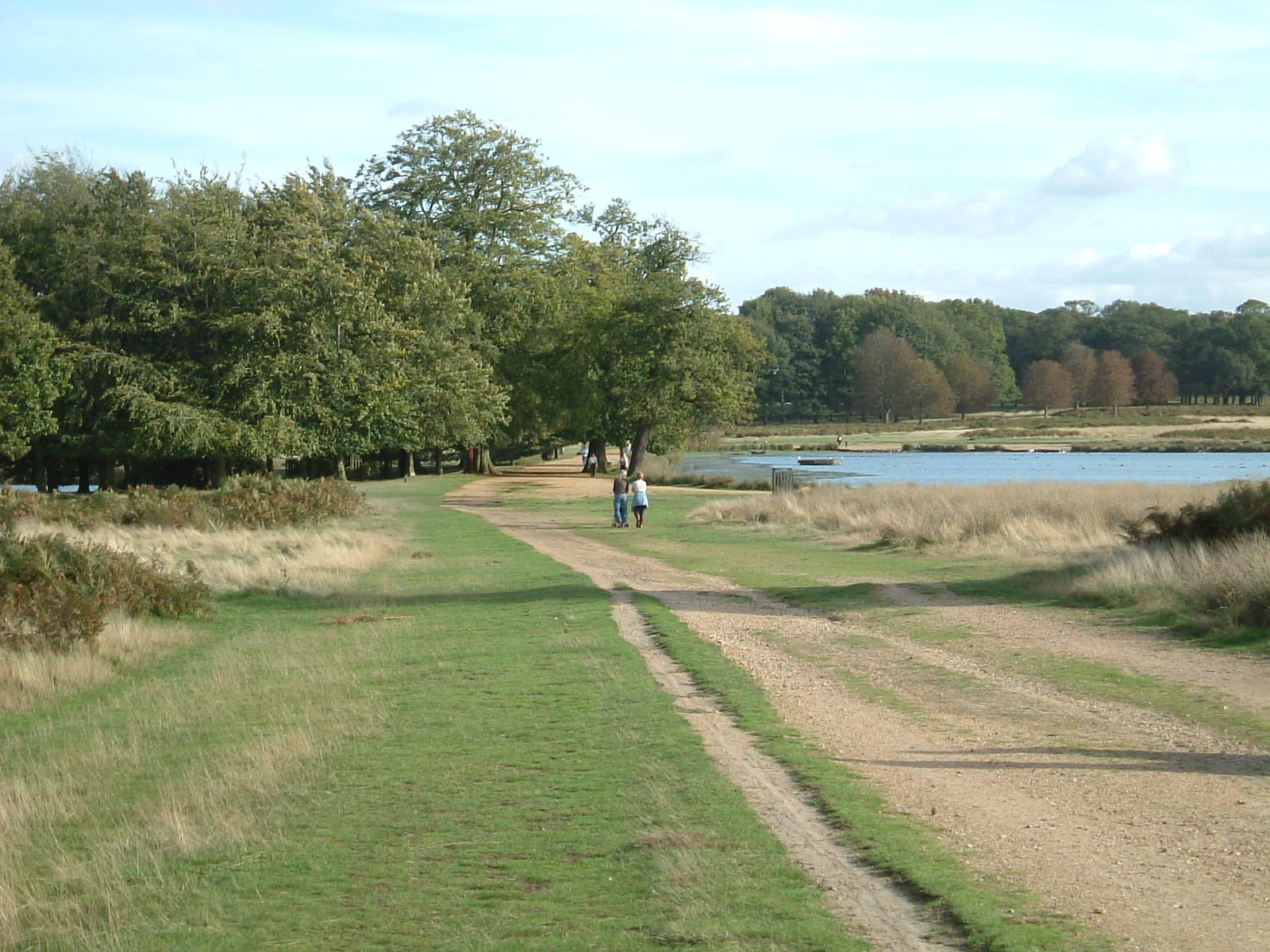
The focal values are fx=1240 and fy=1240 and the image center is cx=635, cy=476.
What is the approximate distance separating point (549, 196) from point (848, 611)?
153ft

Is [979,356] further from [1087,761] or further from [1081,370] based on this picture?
[1087,761]

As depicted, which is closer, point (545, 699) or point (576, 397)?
point (545, 699)

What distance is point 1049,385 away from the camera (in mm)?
128625

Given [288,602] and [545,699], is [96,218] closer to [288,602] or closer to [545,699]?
[288,602]

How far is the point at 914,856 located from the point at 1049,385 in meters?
130

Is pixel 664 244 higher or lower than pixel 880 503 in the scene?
higher

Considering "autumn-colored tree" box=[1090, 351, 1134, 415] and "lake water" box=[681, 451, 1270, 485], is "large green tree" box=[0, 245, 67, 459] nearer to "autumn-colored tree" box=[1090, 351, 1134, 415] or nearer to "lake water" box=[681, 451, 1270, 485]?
"lake water" box=[681, 451, 1270, 485]

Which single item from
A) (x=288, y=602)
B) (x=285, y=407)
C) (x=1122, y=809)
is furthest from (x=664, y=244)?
(x=1122, y=809)

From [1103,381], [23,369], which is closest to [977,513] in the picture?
[23,369]

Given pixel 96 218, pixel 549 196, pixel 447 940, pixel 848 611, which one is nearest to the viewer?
pixel 447 940

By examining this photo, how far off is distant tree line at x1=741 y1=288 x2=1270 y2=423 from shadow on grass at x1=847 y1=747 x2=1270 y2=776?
118m

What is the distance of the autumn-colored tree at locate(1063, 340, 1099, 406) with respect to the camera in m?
126

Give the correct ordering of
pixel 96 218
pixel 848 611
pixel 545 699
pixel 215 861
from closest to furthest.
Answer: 1. pixel 215 861
2. pixel 545 699
3. pixel 848 611
4. pixel 96 218

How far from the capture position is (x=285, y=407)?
4266cm
